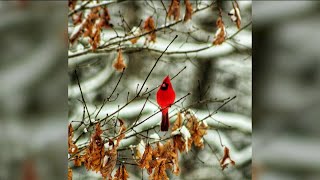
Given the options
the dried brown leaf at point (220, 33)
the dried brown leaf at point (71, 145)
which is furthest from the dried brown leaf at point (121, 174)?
the dried brown leaf at point (220, 33)

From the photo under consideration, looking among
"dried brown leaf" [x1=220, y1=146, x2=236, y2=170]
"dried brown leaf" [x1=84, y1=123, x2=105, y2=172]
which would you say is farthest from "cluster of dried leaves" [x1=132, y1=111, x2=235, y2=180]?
"dried brown leaf" [x1=84, y1=123, x2=105, y2=172]

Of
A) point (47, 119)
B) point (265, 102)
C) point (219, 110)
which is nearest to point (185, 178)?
point (219, 110)

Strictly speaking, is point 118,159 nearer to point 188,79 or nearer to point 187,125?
point 187,125

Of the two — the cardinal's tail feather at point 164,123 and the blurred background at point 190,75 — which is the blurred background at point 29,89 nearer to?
the blurred background at point 190,75

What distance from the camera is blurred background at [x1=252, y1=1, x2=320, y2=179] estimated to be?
1.50 meters

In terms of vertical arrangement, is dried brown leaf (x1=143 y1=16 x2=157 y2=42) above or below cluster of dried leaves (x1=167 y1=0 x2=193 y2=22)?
below

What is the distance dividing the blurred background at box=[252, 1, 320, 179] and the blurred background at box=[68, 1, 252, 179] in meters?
0.14

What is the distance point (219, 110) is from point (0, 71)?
862 millimetres

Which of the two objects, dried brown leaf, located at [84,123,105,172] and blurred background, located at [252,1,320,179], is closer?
blurred background, located at [252,1,320,179]

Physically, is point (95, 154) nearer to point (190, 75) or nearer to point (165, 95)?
point (165, 95)

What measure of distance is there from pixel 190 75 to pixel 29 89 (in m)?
0.63

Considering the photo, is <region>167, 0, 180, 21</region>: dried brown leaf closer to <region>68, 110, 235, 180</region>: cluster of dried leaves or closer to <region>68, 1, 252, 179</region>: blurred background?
<region>68, 1, 252, 179</region>: blurred background

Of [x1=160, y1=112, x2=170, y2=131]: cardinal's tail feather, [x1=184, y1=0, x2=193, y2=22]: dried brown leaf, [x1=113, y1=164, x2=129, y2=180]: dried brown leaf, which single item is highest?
[x1=184, y1=0, x2=193, y2=22]: dried brown leaf

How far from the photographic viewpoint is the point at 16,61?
60.8 inches
